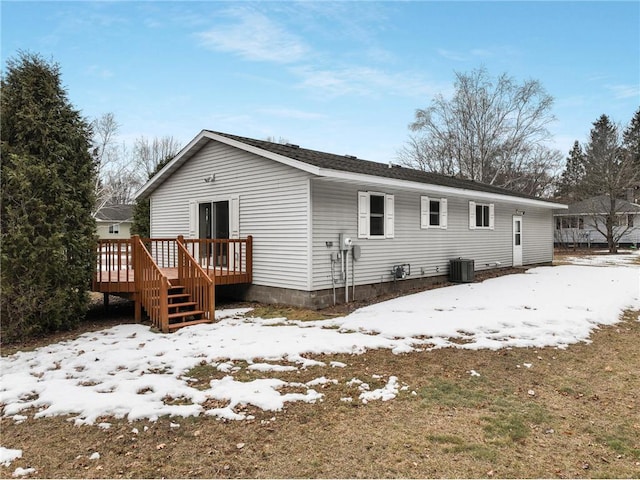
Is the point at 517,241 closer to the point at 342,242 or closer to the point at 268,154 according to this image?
the point at 342,242

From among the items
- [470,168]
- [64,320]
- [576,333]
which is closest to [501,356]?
[576,333]

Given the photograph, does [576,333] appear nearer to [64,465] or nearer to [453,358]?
[453,358]

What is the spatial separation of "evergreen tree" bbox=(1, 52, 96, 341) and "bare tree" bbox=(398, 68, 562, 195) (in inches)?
1116

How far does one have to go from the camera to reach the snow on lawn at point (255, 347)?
4316 millimetres

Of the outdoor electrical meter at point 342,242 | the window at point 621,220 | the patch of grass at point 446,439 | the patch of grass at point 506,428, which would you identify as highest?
the window at point 621,220

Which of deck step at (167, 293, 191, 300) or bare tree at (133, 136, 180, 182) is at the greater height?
bare tree at (133, 136, 180, 182)

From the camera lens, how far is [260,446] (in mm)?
3379

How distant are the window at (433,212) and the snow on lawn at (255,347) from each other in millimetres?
2629

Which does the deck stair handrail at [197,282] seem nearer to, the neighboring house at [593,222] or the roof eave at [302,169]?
the roof eave at [302,169]

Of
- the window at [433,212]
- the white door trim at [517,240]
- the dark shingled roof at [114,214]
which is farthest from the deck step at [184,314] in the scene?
the dark shingled roof at [114,214]

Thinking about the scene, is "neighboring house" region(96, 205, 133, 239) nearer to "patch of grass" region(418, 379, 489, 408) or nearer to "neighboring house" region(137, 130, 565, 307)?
"neighboring house" region(137, 130, 565, 307)

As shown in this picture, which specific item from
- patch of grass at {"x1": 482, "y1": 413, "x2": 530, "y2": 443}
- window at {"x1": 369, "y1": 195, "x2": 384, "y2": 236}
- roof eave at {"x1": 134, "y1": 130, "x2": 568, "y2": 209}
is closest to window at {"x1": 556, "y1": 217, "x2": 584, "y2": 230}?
roof eave at {"x1": 134, "y1": 130, "x2": 568, "y2": 209}

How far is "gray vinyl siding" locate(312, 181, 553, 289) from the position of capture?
953 centimetres

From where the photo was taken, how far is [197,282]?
8.45m
